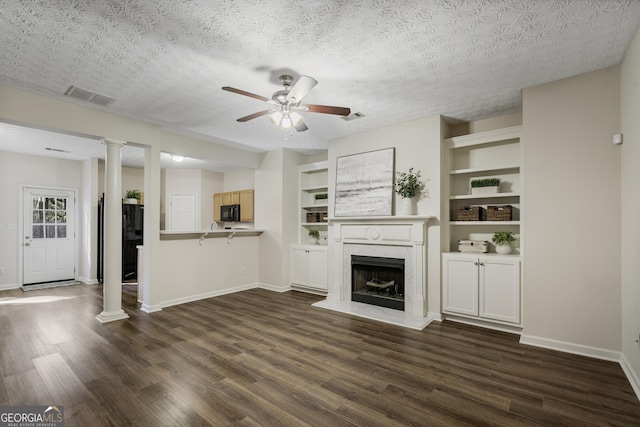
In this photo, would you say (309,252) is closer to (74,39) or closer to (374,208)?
(374,208)

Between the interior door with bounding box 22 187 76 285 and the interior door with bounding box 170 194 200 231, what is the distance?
6.62ft

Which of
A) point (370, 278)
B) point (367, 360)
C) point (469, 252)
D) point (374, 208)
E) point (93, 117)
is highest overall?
point (93, 117)

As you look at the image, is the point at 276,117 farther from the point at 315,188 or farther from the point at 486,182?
the point at 315,188

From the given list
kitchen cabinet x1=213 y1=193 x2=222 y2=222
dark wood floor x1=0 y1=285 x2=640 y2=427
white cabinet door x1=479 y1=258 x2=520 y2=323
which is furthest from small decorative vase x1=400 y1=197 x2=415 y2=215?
kitchen cabinet x1=213 y1=193 x2=222 y2=222

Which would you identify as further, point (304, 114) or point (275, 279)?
point (275, 279)

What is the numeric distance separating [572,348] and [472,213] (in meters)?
1.78

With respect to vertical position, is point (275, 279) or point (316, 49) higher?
point (316, 49)

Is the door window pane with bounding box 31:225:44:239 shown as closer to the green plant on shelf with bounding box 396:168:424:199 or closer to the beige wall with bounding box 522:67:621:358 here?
the green plant on shelf with bounding box 396:168:424:199

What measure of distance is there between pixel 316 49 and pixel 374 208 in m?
2.59

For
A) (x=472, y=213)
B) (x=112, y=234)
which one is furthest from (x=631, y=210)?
(x=112, y=234)

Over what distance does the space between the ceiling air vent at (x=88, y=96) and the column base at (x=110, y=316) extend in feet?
8.76

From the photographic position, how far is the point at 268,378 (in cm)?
257

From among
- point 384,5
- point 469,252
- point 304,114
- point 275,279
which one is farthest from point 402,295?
point 384,5

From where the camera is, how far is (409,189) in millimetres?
4262
